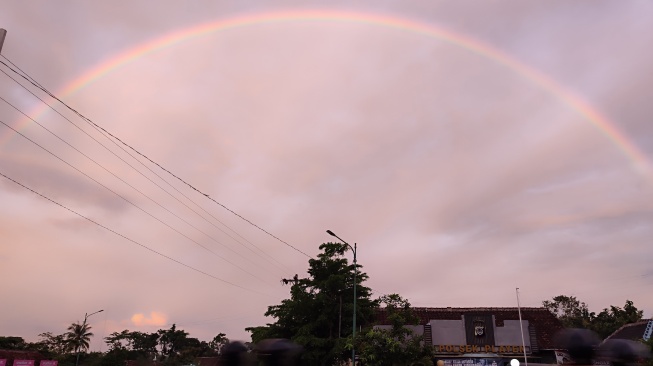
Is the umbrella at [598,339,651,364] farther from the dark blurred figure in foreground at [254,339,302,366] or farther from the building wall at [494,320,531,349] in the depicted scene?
the building wall at [494,320,531,349]

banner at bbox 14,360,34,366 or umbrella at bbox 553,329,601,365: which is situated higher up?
umbrella at bbox 553,329,601,365

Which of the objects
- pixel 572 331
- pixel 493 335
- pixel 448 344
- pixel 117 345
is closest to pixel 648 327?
pixel 493 335

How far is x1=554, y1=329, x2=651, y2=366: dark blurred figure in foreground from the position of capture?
16.6 ft

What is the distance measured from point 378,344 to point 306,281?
8.46m

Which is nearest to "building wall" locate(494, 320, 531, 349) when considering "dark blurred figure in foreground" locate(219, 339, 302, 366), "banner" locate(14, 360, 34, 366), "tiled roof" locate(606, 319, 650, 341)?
"tiled roof" locate(606, 319, 650, 341)

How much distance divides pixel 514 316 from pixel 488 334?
314cm

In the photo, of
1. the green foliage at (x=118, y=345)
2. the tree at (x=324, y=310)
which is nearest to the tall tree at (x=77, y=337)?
the green foliage at (x=118, y=345)

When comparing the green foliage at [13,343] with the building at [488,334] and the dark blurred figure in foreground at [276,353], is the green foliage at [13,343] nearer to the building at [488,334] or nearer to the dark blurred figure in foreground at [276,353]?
the building at [488,334]

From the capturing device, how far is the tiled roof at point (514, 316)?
4053 centimetres

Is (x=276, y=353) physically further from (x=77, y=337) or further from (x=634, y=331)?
(x=77, y=337)

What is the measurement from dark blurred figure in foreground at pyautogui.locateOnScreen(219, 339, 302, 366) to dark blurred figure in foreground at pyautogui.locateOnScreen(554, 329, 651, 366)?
3.41 meters

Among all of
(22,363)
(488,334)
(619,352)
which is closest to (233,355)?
(619,352)

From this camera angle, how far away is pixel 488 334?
40812 millimetres

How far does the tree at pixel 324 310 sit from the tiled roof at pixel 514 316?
367 inches
